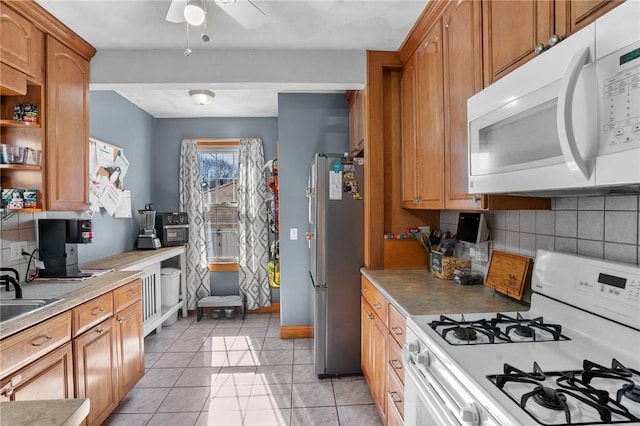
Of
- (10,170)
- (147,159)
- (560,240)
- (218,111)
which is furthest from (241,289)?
(560,240)

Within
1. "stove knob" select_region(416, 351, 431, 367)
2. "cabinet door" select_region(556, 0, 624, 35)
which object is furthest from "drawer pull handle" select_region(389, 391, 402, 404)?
"cabinet door" select_region(556, 0, 624, 35)

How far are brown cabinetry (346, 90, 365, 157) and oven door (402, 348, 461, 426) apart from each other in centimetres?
185

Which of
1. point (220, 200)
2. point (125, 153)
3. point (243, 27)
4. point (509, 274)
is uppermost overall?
point (243, 27)

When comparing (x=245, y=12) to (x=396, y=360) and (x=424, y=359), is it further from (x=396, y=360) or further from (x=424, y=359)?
(x=396, y=360)

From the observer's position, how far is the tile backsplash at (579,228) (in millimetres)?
1141

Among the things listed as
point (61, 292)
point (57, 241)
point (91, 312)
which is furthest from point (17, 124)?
point (91, 312)

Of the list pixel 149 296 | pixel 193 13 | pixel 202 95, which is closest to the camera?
pixel 193 13

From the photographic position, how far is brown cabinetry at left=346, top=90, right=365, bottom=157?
9.11 feet

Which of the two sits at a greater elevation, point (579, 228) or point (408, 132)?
point (408, 132)

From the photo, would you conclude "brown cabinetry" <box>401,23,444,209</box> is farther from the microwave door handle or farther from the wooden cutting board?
the microwave door handle

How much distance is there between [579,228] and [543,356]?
577 mm

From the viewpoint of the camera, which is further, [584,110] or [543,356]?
[543,356]

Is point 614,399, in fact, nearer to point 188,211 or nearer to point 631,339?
point 631,339

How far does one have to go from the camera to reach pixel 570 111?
0.82 meters
